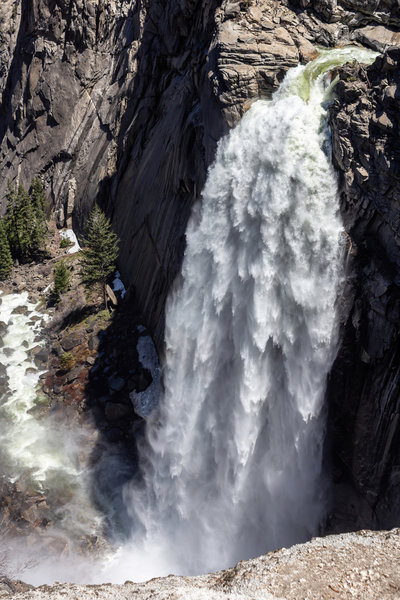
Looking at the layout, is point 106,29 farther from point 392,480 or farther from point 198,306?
point 392,480

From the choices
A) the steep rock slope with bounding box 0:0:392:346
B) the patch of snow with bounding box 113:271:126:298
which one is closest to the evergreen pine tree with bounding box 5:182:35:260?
the steep rock slope with bounding box 0:0:392:346

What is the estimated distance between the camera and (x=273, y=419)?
25391mm

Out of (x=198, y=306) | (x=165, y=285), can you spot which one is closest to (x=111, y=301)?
(x=165, y=285)

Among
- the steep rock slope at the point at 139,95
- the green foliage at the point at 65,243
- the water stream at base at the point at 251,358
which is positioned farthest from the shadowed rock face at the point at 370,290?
the green foliage at the point at 65,243

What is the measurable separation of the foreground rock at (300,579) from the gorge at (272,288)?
254 inches

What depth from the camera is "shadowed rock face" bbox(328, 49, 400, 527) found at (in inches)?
795

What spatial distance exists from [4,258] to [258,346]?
36763 mm

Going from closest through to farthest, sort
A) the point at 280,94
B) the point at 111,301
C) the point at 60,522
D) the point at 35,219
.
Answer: the point at 280,94 → the point at 60,522 → the point at 111,301 → the point at 35,219

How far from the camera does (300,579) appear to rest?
14.2 m

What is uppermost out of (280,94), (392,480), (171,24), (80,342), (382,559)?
(171,24)

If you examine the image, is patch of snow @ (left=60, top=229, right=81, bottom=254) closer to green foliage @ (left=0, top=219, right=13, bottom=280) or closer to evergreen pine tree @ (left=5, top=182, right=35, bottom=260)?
evergreen pine tree @ (left=5, top=182, right=35, bottom=260)

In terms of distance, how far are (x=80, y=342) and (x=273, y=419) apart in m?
22.1

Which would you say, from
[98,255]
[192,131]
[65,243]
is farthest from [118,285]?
[192,131]

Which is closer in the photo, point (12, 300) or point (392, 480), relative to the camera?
point (392, 480)
